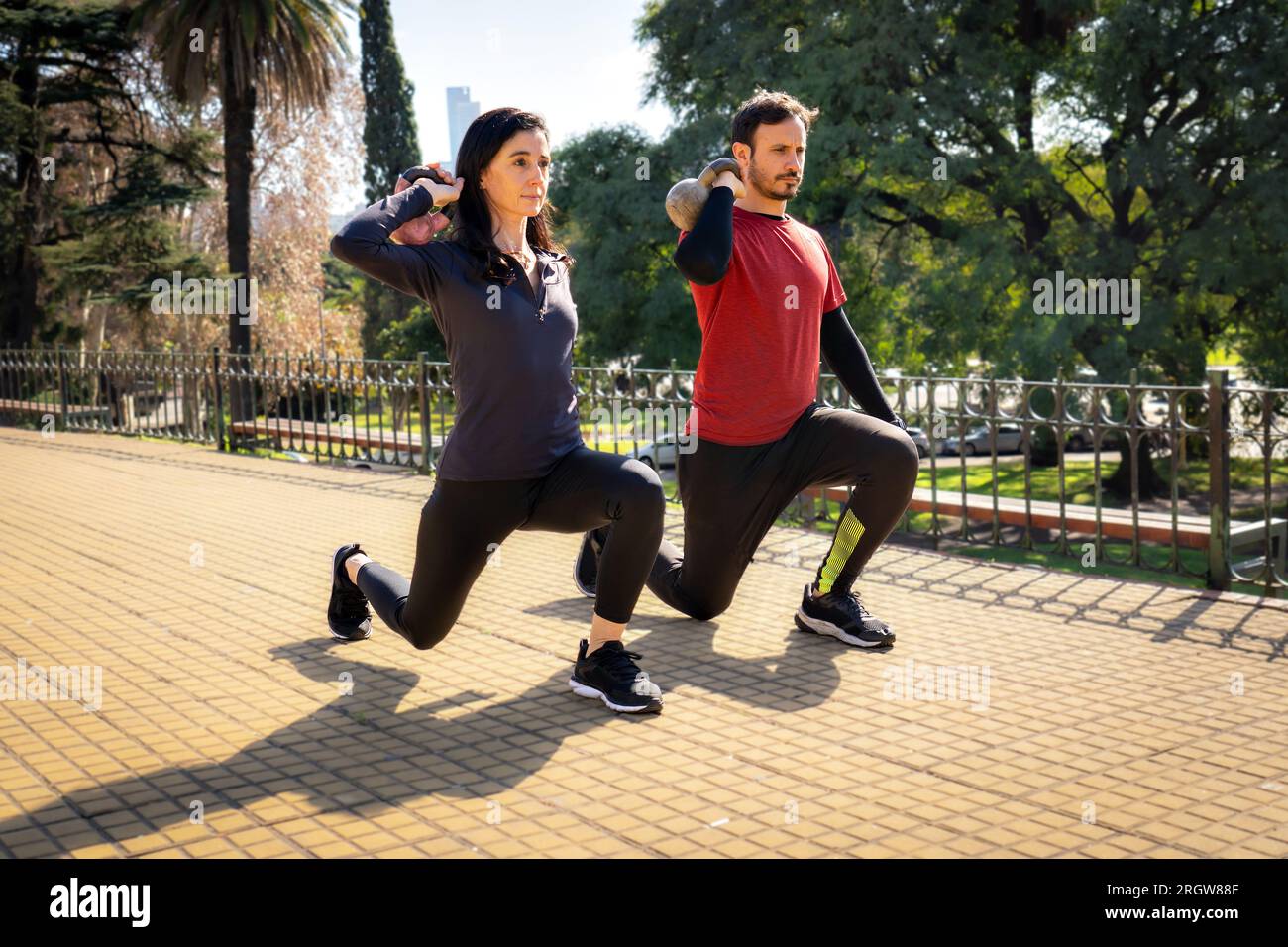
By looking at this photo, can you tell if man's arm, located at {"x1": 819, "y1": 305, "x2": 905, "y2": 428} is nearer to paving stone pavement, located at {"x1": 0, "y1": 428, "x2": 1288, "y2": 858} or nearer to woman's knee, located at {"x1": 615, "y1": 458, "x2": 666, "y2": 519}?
paving stone pavement, located at {"x1": 0, "y1": 428, "x2": 1288, "y2": 858}

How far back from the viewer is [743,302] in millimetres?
5000

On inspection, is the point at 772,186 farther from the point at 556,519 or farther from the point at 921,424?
the point at 921,424

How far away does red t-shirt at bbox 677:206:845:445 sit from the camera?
500 cm

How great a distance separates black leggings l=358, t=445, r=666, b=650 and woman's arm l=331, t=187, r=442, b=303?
2.18 feet

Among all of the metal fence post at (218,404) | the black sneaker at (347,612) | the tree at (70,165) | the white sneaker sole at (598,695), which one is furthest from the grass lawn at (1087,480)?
the white sneaker sole at (598,695)

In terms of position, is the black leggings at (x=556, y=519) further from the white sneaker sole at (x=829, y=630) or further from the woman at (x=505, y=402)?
the white sneaker sole at (x=829, y=630)

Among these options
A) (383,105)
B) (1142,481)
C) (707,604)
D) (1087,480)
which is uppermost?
(383,105)

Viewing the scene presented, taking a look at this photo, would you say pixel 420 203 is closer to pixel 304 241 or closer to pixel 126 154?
pixel 126 154

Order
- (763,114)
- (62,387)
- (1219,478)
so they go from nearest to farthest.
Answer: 1. (763,114)
2. (1219,478)
3. (62,387)

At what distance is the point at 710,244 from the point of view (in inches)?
183

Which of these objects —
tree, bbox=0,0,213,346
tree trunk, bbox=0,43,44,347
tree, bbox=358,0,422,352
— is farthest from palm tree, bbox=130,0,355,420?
tree, bbox=358,0,422,352

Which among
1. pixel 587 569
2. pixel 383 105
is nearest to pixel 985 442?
pixel 383 105

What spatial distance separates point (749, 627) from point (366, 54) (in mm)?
38270

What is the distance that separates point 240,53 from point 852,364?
1675 cm
